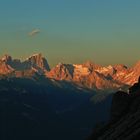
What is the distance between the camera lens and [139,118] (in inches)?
3575

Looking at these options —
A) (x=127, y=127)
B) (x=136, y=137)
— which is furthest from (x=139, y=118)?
(x=136, y=137)

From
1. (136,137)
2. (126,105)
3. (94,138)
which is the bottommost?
(94,138)

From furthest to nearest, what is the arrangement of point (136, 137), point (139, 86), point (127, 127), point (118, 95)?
1. point (139, 86)
2. point (118, 95)
3. point (127, 127)
4. point (136, 137)

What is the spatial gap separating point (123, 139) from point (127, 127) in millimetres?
7100

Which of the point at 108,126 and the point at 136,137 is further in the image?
the point at 108,126

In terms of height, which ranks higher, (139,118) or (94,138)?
(139,118)

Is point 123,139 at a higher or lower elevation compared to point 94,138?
higher

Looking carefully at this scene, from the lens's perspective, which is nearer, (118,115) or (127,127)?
(127,127)

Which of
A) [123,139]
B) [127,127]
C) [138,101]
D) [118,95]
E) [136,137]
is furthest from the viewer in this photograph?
[118,95]

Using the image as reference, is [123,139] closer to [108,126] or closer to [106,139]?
[106,139]

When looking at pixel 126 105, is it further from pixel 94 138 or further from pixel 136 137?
pixel 136 137

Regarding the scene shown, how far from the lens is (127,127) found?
8981 cm

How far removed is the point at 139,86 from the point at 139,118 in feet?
155

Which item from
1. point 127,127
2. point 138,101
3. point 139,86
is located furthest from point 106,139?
point 139,86
